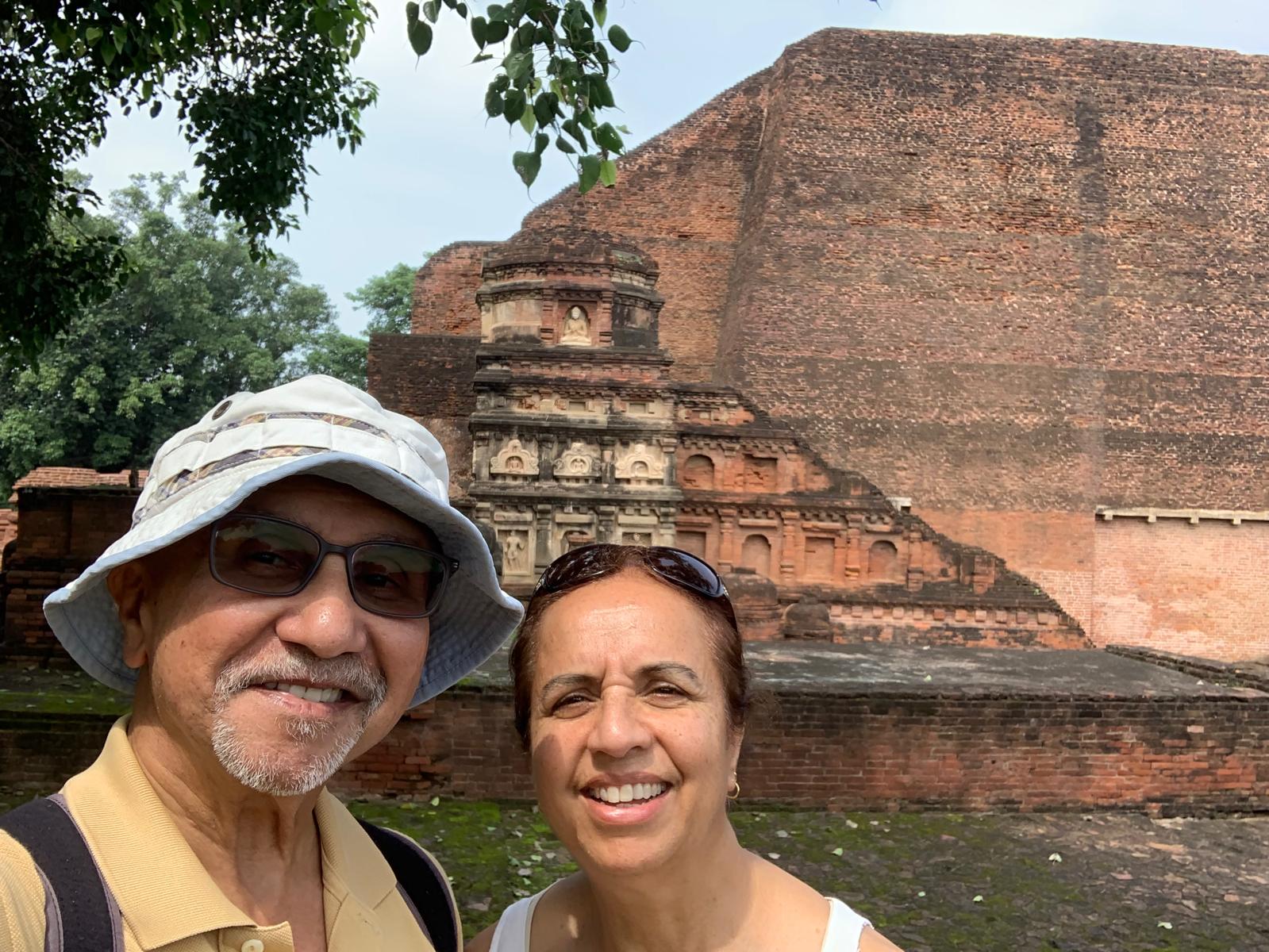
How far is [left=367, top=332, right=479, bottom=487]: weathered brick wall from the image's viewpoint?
16938mm

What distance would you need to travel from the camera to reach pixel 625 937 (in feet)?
5.54

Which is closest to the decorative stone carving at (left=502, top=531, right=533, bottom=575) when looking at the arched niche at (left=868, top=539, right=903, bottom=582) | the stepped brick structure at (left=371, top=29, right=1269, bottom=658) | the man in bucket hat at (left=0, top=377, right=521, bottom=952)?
the stepped brick structure at (left=371, top=29, right=1269, bottom=658)

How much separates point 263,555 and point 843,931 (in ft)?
3.62

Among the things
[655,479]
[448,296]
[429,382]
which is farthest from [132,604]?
[448,296]

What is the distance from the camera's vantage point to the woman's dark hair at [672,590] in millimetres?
1718

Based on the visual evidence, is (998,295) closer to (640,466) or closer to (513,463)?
(640,466)

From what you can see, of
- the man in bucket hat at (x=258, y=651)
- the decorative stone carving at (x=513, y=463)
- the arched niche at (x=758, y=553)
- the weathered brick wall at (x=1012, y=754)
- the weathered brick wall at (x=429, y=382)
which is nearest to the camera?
the man in bucket hat at (x=258, y=651)

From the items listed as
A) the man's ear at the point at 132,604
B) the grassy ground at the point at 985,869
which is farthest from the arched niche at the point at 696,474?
the man's ear at the point at 132,604

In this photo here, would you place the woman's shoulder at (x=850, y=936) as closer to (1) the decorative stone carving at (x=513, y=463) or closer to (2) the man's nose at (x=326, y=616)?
(2) the man's nose at (x=326, y=616)

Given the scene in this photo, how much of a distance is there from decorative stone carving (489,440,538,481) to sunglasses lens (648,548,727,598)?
450 inches

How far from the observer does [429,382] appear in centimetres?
1712

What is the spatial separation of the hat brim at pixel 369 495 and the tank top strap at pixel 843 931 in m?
0.73

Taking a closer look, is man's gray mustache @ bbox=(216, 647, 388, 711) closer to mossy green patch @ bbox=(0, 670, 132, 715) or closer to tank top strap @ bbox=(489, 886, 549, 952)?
tank top strap @ bbox=(489, 886, 549, 952)

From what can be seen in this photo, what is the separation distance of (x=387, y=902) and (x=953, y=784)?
5.98 metres
